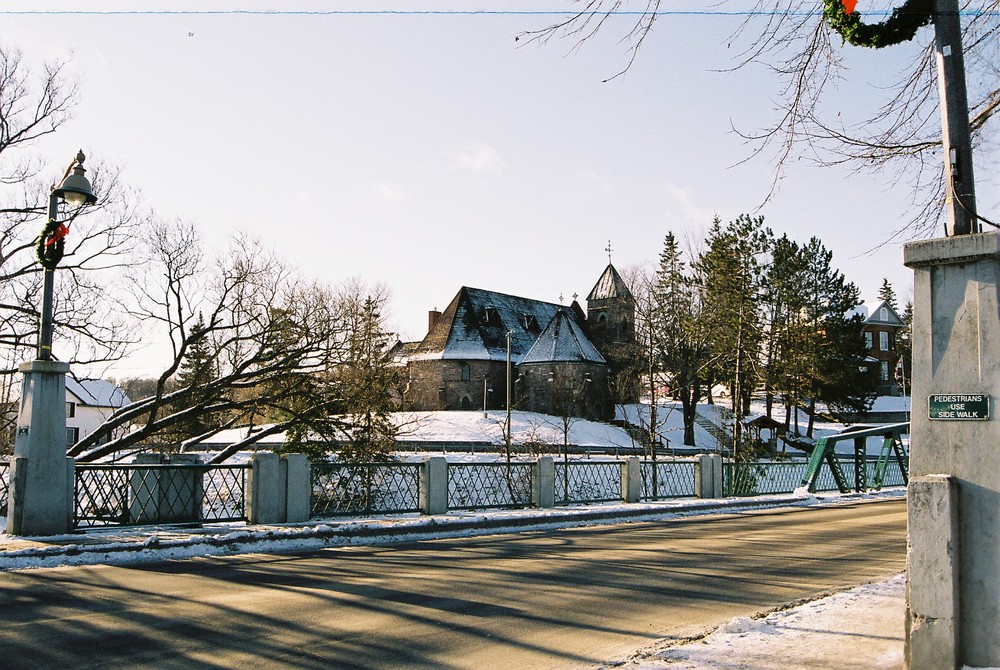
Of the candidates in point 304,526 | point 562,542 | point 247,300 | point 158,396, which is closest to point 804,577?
point 562,542

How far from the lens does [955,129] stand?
5488 millimetres

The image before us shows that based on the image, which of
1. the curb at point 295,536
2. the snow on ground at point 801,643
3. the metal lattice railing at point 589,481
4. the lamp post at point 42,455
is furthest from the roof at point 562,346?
the snow on ground at point 801,643

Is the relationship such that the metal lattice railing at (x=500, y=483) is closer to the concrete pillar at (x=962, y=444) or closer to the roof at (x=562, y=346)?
the concrete pillar at (x=962, y=444)

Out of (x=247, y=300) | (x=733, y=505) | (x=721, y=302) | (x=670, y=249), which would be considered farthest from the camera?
(x=670, y=249)

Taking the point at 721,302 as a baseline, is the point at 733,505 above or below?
below

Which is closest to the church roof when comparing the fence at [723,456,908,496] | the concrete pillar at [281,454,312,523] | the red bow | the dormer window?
the dormer window

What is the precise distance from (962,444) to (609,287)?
76.5 metres

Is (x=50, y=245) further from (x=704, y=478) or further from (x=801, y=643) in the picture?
(x=704, y=478)

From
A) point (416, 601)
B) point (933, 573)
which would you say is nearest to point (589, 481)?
point (416, 601)

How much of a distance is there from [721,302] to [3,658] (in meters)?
43.9

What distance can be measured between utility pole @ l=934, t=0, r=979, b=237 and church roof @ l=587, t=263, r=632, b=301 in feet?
240

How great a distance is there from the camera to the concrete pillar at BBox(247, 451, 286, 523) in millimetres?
14648

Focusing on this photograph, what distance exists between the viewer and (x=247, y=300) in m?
26.9

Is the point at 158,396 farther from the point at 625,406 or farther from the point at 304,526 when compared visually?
the point at 625,406
